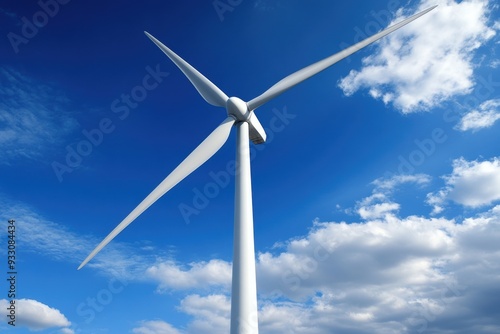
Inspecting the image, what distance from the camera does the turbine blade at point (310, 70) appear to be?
24.8 meters

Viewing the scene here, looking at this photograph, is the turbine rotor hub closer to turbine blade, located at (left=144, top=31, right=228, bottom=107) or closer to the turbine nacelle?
the turbine nacelle

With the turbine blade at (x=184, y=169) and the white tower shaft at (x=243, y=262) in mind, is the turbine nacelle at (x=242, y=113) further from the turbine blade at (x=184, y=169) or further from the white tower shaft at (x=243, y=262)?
the white tower shaft at (x=243, y=262)

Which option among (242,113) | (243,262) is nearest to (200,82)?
(242,113)

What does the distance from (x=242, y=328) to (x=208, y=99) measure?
15206 mm

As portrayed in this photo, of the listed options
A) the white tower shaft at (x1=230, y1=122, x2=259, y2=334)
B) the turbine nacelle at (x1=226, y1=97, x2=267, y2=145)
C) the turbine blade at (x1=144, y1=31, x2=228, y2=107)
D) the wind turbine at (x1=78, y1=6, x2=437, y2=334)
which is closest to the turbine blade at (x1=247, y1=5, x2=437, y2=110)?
the wind turbine at (x1=78, y1=6, x2=437, y2=334)

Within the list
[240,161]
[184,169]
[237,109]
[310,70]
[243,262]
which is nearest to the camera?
[243,262]

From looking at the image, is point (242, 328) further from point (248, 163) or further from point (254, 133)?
point (254, 133)

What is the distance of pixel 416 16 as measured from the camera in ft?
82.2

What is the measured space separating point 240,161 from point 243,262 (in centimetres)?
593

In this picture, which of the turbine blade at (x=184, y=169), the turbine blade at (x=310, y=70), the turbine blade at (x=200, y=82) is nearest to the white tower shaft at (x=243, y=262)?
the turbine blade at (x=184, y=169)

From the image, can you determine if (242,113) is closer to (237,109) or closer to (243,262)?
(237,109)

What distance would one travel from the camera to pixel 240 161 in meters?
22.4

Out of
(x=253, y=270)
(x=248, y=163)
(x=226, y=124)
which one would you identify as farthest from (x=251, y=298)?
(x=226, y=124)

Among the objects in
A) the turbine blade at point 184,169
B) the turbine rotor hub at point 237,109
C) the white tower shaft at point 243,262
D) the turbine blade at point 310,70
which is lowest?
the white tower shaft at point 243,262
